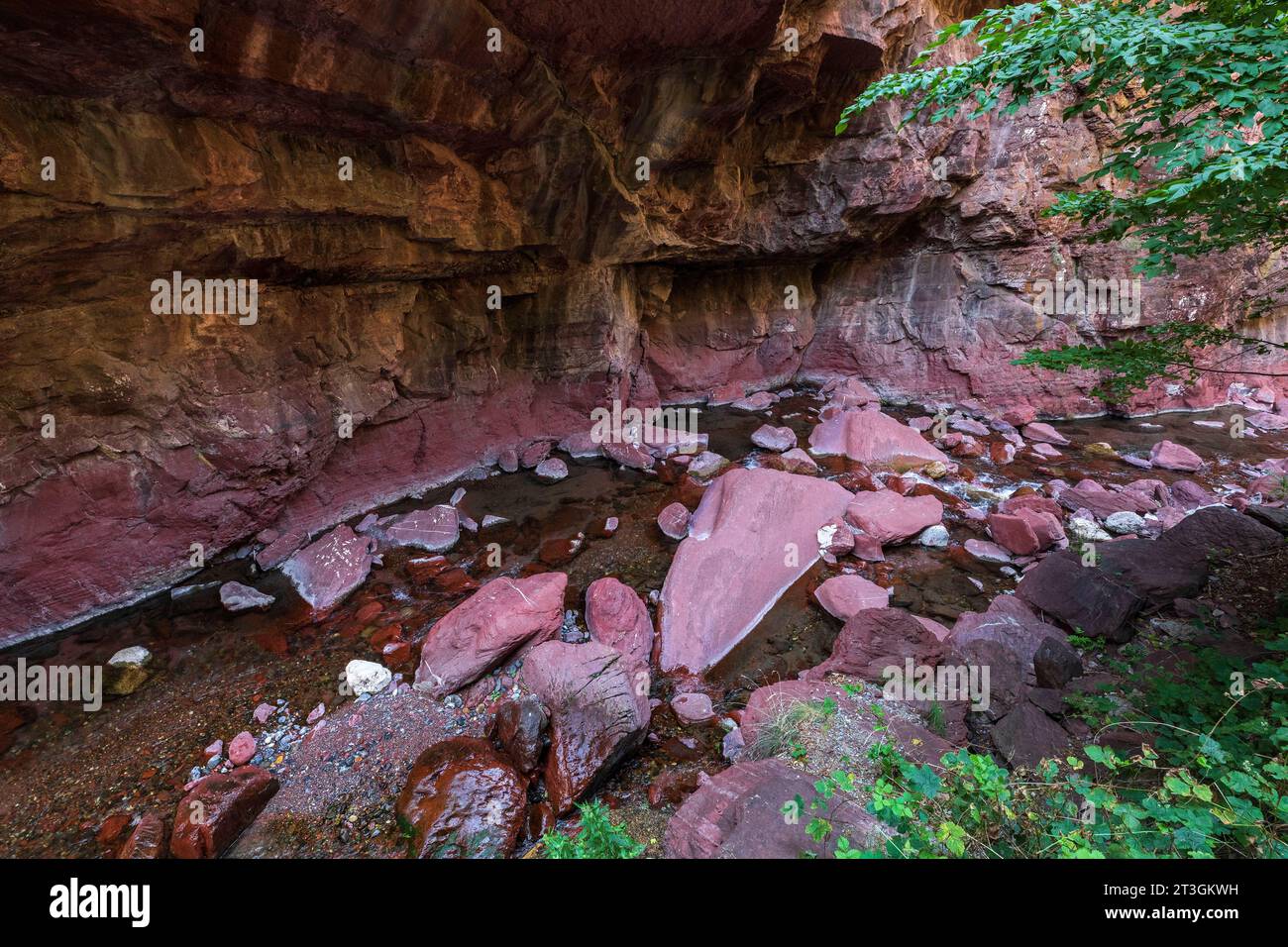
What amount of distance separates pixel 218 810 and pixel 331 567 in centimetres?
331

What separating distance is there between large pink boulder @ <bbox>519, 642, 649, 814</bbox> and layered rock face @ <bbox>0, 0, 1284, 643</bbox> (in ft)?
15.6

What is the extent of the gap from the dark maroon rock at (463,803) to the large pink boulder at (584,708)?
0.31 m

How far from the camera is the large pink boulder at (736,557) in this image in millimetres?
5418

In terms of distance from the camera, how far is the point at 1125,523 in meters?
7.12

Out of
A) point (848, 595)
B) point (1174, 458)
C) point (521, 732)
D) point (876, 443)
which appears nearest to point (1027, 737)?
point (848, 595)

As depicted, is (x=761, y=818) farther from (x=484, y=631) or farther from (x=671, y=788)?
(x=484, y=631)

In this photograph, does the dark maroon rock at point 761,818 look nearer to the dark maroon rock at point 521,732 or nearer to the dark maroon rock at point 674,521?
the dark maroon rock at point 521,732

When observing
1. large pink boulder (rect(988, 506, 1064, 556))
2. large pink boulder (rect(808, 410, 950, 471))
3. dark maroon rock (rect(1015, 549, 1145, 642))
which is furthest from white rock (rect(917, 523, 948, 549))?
large pink boulder (rect(808, 410, 950, 471))

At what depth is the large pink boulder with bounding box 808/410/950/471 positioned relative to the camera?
9459 millimetres

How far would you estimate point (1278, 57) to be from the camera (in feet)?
7.26

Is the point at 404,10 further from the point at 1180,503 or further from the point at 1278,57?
the point at 1180,503

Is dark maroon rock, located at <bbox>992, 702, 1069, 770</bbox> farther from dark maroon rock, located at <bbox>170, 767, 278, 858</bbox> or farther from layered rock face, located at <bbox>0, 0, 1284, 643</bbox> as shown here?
layered rock face, located at <bbox>0, 0, 1284, 643</bbox>

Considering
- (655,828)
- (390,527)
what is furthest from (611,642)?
(390,527)

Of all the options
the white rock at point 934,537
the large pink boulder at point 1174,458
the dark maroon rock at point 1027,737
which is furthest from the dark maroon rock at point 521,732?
the large pink boulder at point 1174,458
